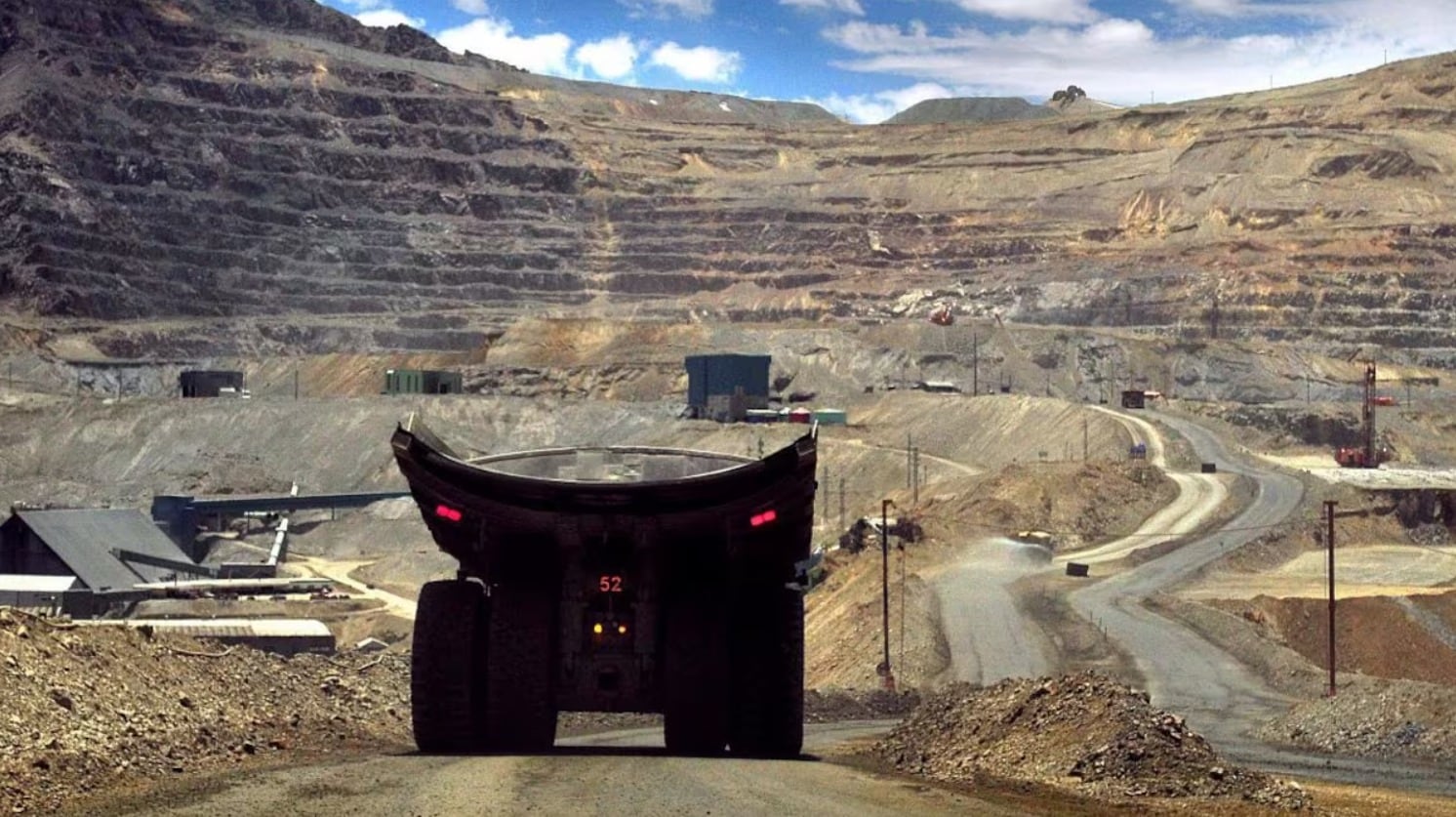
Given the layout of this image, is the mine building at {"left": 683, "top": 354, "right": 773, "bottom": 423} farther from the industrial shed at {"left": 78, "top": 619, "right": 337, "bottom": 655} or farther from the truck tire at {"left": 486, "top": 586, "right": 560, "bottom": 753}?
the truck tire at {"left": 486, "top": 586, "right": 560, "bottom": 753}

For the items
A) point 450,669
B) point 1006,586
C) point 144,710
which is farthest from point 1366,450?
point 144,710

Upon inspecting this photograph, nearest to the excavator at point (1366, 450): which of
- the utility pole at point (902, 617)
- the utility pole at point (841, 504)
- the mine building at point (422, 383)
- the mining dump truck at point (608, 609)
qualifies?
the utility pole at point (841, 504)

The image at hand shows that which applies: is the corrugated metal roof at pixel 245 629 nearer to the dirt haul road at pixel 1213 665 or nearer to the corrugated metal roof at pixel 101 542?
the dirt haul road at pixel 1213 665

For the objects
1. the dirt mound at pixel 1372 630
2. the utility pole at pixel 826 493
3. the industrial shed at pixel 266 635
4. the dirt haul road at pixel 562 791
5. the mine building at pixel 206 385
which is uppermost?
the dirt haul road at pixel 562 791

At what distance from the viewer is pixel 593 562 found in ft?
79.4

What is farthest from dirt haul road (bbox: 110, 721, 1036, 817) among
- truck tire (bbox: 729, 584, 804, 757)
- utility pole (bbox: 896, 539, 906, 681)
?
utility pole (bbox: 896, 539, 906, 681)

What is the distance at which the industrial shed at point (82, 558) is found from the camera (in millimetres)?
67062

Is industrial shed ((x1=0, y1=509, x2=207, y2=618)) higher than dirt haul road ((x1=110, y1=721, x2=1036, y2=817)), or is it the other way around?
dirt haul road ((x1=110, y1=721, x2=1036, y2=817))

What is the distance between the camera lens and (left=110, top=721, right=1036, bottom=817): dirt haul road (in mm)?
17797

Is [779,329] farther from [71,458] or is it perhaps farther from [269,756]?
[269,756]

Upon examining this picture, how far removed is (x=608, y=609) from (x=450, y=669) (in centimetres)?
177

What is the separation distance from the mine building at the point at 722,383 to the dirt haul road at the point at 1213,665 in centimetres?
4133

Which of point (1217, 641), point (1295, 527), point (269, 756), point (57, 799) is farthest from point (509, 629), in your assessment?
point (1295, 527)

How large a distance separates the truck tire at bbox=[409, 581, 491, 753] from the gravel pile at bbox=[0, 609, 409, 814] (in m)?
1.69
